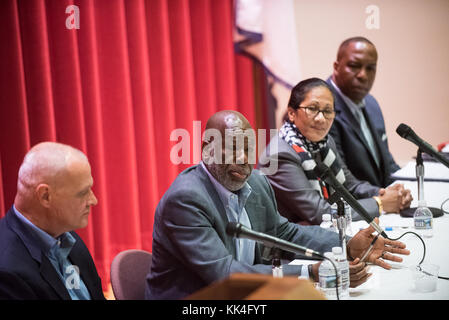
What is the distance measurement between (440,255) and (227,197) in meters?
0.96

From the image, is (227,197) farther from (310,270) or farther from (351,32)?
(351,32)

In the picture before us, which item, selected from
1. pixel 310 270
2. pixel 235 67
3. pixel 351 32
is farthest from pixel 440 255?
pixel 351 32

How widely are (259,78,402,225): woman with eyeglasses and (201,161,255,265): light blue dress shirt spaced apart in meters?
0.79

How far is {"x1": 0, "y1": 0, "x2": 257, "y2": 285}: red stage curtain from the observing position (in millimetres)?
3539

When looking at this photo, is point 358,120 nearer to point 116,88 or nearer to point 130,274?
point 116,88

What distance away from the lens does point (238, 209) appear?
219 centimetres

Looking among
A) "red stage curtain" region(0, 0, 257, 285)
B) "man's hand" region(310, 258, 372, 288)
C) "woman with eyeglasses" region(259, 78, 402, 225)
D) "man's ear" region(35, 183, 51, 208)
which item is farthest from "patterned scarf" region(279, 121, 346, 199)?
"man's ear" region(35, 183, 51, 208)

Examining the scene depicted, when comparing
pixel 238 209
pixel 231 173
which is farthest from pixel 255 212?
pixel 231 173

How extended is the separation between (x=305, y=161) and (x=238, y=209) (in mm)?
1010

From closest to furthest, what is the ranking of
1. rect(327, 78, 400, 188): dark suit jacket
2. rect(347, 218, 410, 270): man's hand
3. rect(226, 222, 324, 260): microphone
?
rect(226, 222, 324, 260): microphone → rect(347, 218, 410, 270): man's hand → rect(327, 78, 400, 188): dark suit jacket

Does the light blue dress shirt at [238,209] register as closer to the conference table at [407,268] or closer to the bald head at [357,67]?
the conference table at [407,268]

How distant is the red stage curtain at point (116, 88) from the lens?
354 cm

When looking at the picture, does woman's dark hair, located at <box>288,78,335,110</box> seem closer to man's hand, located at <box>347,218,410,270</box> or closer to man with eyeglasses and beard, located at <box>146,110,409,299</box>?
man with eyeglasses and beard, located at <box>146,110,409,299</box>

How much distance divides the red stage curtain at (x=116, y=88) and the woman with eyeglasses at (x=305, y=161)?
4.31ft
